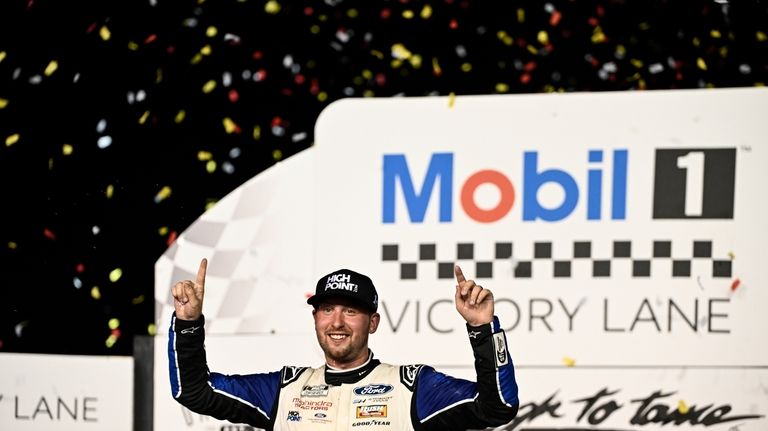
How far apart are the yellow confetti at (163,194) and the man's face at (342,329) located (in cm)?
110

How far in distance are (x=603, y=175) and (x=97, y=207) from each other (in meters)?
1.72

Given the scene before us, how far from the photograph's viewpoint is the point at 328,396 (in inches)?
65.0

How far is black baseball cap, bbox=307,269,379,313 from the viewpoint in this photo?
5.34ft

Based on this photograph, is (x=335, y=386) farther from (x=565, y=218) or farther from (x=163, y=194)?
(x=163, y=194)

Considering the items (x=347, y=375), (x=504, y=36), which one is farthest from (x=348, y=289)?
(x=504, y=36)

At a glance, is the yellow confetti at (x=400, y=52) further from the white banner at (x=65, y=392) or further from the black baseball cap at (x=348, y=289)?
the white banner at (x=65, y=392)

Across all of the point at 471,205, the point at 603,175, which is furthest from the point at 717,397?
the point at 471,205

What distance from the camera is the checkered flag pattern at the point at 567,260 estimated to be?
2.37m

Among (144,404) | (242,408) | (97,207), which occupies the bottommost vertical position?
(144,404)

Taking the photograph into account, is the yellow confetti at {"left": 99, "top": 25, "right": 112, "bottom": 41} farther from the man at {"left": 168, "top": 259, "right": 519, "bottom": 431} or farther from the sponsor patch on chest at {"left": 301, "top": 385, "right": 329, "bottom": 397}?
the sponsor patch on chest at {"left": 301, "top": 385, "right": 329, "bottom": 397}

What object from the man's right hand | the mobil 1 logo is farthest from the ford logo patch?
the mobil 1 logo

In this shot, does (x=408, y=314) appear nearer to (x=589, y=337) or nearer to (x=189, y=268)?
(x=589, y=337)

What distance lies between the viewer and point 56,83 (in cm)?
262

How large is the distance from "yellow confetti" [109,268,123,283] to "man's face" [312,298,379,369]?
1.19 meters
